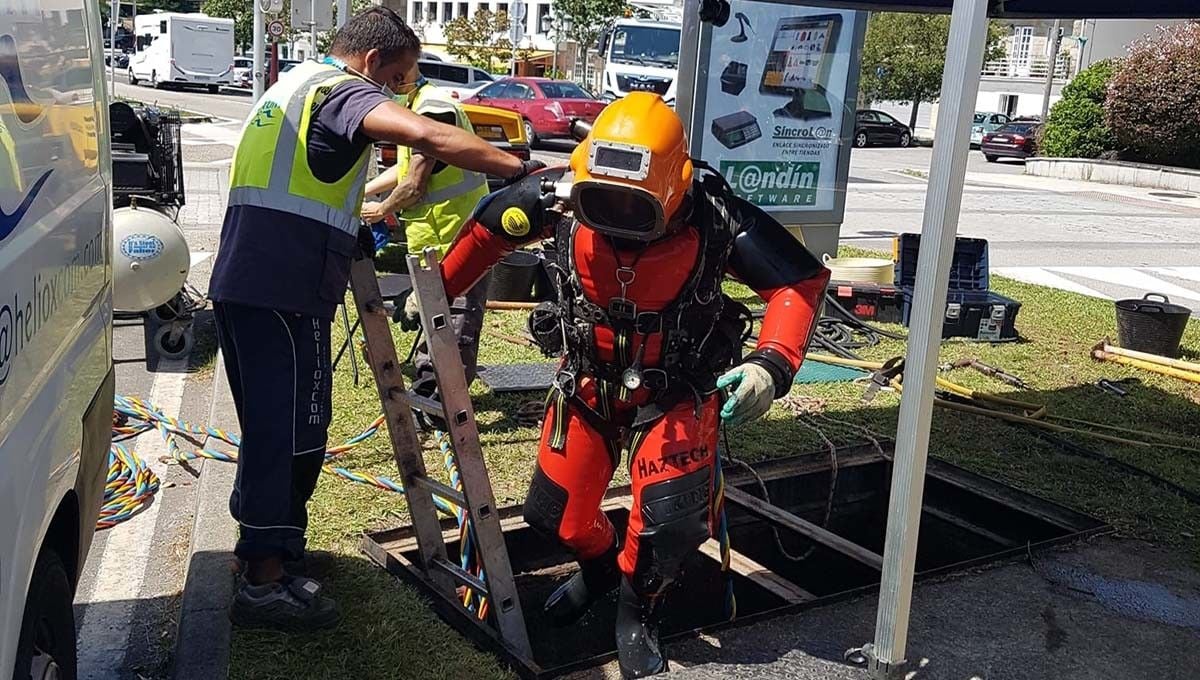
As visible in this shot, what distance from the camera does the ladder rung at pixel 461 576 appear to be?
3.56 metres

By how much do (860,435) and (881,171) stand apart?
22.1 m

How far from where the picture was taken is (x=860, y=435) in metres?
5.86

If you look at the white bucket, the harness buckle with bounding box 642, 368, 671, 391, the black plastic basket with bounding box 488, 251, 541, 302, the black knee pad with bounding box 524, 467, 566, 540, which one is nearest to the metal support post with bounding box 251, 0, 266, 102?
the black plastic basket with bounding box 488, 251, 541, 302

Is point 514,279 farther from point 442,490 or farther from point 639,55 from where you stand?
point 639,55

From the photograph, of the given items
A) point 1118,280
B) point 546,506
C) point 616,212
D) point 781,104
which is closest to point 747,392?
point 616,212

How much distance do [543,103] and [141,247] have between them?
20.5 metres

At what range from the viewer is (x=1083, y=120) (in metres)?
27.7

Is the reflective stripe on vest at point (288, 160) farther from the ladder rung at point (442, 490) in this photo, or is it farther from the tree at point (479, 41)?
the tree at point (479, 41)

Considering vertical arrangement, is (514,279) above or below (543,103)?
below

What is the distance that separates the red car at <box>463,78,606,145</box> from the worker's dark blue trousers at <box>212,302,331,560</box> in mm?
22577

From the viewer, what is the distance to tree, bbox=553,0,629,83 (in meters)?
46.0

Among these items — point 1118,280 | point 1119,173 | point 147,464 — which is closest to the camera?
point 147,464

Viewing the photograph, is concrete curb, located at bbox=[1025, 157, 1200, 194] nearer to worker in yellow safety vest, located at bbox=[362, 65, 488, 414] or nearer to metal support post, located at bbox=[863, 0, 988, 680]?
worker in yellow safety vest, located at bbox=[362, 65, 488, 414]

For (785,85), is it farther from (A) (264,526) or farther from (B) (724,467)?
(A) (264,526)
